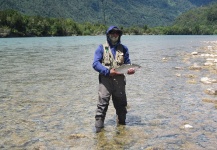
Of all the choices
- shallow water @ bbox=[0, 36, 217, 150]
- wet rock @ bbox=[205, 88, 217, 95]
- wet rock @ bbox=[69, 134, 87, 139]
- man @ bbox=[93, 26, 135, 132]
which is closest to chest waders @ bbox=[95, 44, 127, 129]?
man @ bbox=[93, 26, 135, 132]

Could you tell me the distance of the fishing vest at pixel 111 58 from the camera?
26.1 ft

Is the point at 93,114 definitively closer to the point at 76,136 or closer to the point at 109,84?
the point at 76,136

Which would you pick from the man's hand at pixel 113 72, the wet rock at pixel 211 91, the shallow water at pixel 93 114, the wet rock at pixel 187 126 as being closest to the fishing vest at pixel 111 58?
the man's hand at pixel 113 72

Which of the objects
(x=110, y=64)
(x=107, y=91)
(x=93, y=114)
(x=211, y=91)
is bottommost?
(x=93, y=114)

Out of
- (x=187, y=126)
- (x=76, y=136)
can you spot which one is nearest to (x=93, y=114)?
(x=76, y=136)

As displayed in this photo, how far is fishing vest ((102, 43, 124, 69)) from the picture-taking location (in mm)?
7969

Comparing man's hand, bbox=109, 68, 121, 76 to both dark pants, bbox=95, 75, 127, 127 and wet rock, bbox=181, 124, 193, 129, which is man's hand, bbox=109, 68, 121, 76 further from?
wet rock, bbox=181, 124, 193, 129

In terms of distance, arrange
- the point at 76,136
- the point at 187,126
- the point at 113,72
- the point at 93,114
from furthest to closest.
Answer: the point at 93,114 → the point at 187,126 → the point at 76,136 → the point at 113,72

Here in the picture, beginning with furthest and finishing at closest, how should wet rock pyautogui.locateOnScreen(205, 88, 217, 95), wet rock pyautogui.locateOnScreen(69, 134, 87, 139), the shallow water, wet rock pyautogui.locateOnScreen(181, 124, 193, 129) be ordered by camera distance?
1. wet rock pyautogui.locateOnScreen(205, 88, 217, 95)
2. wet rock pyautogui.locateOnScreen(181, 124, 193, 129)
3. wet rock pyautogui.locateOnScreen(69, 134, 87, 139)
4. the shallow water

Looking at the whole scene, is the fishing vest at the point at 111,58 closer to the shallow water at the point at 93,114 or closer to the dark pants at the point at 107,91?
the dark pants at the point at 107,91

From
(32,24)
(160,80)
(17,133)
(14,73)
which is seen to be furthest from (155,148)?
(32,24)

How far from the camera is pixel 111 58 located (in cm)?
802

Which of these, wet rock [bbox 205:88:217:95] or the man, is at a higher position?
the man

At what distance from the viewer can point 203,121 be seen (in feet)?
29.8
